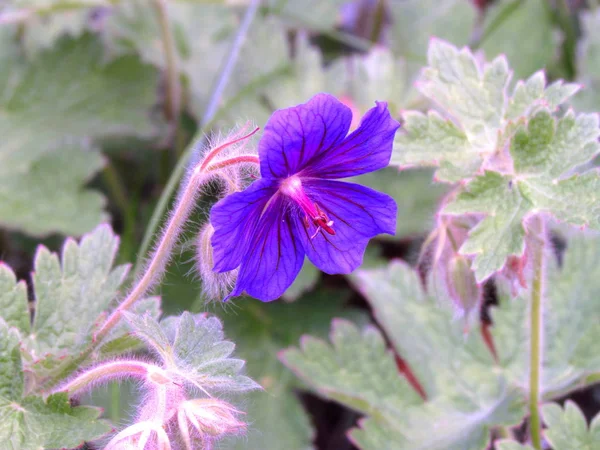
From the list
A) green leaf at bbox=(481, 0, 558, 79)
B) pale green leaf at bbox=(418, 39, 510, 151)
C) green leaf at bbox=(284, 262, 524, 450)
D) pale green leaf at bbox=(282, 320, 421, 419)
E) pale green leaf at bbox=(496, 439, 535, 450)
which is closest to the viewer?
pale green leaf at bbox=(496, 439, 535, 450)

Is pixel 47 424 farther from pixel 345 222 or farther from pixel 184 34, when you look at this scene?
pixel 184 34

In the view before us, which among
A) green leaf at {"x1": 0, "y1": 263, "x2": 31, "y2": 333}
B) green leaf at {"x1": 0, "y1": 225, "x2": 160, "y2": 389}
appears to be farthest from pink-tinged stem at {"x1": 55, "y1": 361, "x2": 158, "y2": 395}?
green leaf at {"x1": 0, "y1": 263, "x2": 31, "y2": 333}

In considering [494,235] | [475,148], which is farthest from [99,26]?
[494,235]

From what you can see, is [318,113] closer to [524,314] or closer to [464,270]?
[464,270]

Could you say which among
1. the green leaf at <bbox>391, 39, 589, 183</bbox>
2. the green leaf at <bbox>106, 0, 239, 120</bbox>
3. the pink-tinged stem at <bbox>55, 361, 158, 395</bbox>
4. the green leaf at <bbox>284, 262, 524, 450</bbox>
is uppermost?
the green leaf at <bbox>106, 0, 239, 120</bbox>

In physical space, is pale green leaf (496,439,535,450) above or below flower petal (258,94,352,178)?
below

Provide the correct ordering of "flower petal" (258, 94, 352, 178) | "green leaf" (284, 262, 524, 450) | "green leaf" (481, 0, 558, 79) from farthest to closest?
"green leaf" (481, 0, 558, 79)
"green leaf" (284, 262, 524, 450)
"flower petal" (258, 94, 352, 178)

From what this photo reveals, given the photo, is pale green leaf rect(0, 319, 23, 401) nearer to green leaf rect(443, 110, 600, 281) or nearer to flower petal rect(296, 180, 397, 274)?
flower petal rect(296, 180, 397, 274)
